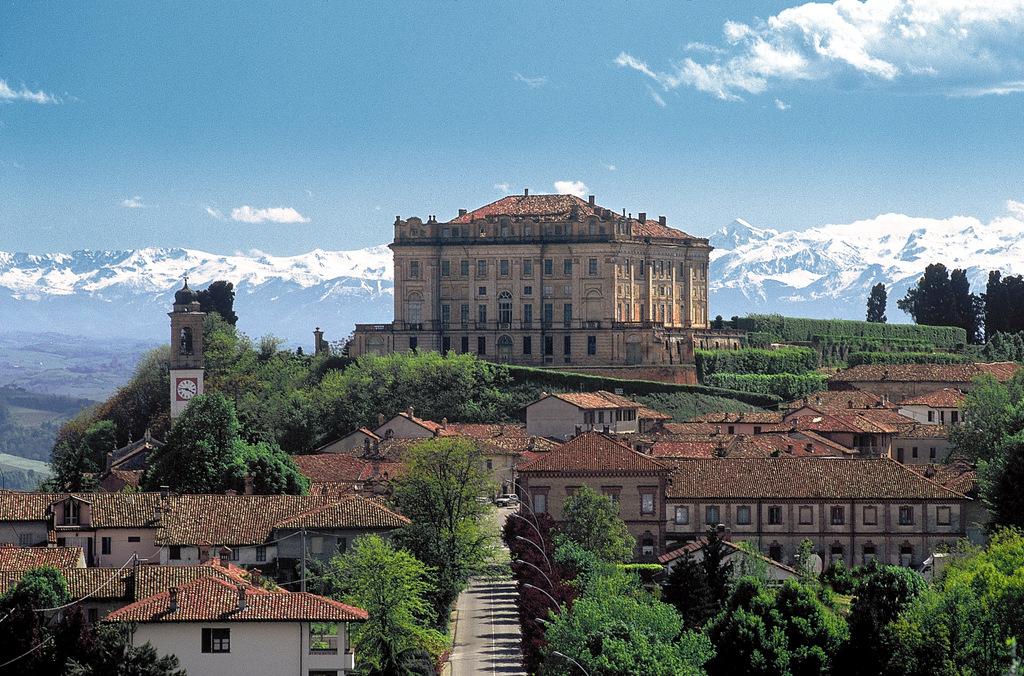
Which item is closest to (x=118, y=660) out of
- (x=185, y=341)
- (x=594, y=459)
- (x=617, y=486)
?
(x=617, y=486)

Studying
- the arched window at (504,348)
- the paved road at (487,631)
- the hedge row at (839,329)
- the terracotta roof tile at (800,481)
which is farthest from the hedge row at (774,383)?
the paved road at (487,631)

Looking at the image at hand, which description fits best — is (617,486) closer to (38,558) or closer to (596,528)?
(596,528)

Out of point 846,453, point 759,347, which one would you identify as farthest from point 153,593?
point 759,347

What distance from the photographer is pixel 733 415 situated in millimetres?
137500

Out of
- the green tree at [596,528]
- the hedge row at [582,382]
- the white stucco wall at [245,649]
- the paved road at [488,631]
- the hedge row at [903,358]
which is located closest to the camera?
the white stucco wall at [245,649]

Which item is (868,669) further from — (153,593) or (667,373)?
(667,373)

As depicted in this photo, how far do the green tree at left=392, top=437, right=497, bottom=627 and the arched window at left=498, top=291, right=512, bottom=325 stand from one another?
70.4m

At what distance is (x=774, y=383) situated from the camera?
15962cm

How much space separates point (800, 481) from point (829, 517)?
243 centimetres

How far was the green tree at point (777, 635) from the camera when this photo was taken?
2507 inches

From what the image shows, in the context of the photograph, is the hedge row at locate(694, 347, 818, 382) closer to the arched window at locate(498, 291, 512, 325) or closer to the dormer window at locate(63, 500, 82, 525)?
the arched window at locate(498, 291, 512, 325)

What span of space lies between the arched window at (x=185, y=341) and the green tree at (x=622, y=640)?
79648mm

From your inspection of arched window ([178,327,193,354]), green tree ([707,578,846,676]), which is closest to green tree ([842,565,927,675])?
green tree ([707,578,846,676])

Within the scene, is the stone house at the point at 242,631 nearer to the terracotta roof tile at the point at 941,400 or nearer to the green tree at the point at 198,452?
the green tree at the point at 198,452
